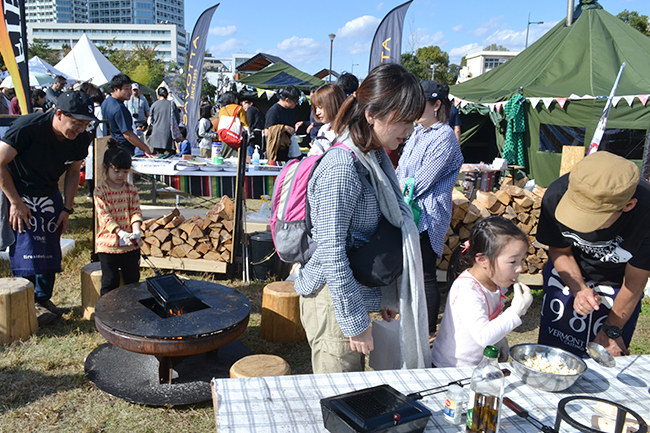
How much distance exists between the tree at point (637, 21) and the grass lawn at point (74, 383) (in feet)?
109

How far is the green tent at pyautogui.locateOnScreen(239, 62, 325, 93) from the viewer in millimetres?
18656

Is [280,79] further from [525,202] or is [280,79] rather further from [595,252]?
[595,252]

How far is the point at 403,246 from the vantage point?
6.45 feet

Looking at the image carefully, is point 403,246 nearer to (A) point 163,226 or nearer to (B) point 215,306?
(B) point 215,306

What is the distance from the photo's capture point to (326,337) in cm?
199

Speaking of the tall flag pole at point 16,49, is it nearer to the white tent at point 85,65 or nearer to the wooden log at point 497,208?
the wooden log at point 497,208

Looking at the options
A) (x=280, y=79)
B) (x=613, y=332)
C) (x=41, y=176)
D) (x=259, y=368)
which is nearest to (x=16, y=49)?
(x=41, y=176)

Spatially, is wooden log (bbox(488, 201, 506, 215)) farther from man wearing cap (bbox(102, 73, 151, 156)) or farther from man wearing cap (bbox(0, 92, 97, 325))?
man wearing cap (bbox(102, 73, 151, 156))

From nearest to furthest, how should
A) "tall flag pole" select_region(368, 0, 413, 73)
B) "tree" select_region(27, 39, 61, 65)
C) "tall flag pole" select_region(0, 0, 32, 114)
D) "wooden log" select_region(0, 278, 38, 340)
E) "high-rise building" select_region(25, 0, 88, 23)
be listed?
Result: "wooden log" select_region(0, 278, 38, 340) < "tall flag pole" select_region(0, 0, 32, 114) < "tall flag pole" select_region(368, 0, 413, 73) < "tree" select_region(27, 39, 61, 65) < "high-rise building" select_region(25, 0, 88, 23)

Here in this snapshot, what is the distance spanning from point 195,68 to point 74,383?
7599 mm

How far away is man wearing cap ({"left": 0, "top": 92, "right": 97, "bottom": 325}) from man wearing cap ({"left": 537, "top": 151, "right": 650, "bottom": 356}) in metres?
3.25

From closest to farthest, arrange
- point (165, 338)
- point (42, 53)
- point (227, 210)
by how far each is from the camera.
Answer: point (165, 338), point (227, 210), point (42, 53)

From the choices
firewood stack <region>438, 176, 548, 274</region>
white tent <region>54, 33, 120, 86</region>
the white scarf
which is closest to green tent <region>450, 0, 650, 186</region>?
firewood stack <region>438, 176, 548, 274</region>

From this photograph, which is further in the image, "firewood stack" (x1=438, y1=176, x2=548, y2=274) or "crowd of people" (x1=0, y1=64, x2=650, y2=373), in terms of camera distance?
"firewood stack" (x1=438, y1=176, x2=548, y2=274)
